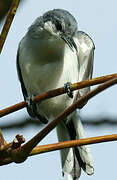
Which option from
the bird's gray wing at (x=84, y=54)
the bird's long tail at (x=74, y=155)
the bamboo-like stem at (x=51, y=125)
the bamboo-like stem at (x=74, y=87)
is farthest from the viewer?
the bird's gray wing at (x=84, y=54)

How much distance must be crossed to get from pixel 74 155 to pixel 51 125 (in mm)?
2050

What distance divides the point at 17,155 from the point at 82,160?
1.72m

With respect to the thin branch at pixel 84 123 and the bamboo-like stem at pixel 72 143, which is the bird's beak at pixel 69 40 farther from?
the bamboo-like stem at pixel 72 143

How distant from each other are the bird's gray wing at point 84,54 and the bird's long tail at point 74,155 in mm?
398

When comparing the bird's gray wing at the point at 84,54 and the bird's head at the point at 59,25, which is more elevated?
the bird's head at the point at 59,25

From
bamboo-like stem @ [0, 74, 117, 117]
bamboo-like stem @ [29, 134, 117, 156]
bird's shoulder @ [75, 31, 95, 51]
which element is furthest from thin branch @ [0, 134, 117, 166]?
bird's shoulder @ [75, 31, 95, 51]

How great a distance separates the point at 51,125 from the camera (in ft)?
4.85

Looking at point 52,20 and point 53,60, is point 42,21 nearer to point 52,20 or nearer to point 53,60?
point 52,20

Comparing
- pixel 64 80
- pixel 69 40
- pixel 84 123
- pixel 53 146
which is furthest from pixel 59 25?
pixel 53 146

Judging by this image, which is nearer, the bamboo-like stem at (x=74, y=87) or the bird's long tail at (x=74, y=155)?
the bamboo-like stem at (x=74, y=87)

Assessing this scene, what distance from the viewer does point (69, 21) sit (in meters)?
3.98

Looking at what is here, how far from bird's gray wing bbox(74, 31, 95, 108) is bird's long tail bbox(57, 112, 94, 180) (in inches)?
15.7

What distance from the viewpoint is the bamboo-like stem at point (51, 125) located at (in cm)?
134

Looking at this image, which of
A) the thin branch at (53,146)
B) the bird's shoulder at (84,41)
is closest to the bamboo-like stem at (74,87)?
the thin branch at (53,146)
